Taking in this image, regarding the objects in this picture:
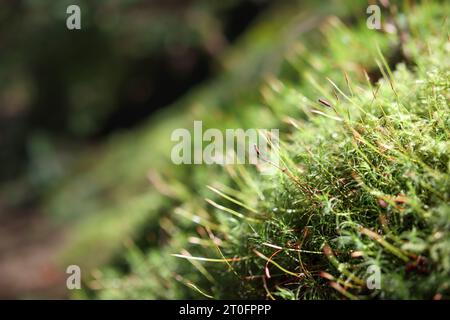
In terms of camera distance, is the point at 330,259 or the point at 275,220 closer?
the point at 330,259

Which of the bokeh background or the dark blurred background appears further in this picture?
the dark blurred background

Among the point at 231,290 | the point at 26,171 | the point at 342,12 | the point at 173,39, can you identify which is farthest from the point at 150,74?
the point at 231,290

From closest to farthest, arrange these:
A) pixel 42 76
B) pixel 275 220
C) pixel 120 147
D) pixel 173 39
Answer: pixel 275 220
pixel 120 147
pixel 173 39
pixel 42 76

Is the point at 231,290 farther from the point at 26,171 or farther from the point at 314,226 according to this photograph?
the point at 26,171

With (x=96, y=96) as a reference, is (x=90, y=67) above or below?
above

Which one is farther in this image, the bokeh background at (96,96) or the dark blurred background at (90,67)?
the dark blurred background at (90,67)

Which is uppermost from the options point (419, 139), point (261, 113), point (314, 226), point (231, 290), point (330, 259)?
point (261, 113)

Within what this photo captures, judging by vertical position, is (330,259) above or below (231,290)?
above

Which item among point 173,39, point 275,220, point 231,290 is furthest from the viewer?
point 173,39

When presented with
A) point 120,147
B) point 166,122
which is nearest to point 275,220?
point 166,122

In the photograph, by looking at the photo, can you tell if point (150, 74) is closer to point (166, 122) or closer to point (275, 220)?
point (166, 122)
